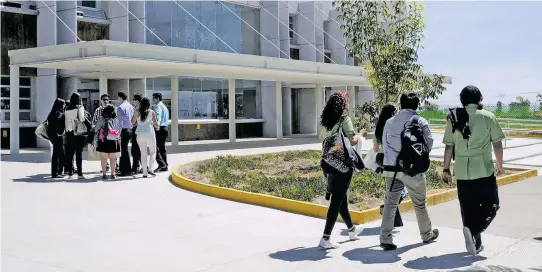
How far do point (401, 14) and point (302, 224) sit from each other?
7182mm

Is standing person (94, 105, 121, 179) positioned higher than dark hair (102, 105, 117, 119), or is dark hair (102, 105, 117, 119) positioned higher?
dark hair (102, 105, 117, 119)

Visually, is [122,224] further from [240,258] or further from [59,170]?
[59,170]

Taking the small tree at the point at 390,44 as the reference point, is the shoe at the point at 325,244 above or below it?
below

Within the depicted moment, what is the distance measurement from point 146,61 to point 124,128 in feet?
16.3

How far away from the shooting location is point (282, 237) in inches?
260

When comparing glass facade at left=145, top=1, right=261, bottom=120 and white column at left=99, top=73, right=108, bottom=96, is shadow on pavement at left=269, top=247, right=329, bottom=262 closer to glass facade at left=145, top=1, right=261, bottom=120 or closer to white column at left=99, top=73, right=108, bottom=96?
white column at left=99, top=73, right=108, bottom=96

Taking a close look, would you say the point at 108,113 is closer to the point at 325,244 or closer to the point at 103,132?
the point at 103,132

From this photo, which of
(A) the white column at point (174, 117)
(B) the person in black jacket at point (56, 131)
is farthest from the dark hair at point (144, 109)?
(A) the white column at point (174, 117)

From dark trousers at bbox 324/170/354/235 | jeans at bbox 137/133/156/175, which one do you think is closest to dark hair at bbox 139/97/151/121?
jeans at bbox 137/133/156/175

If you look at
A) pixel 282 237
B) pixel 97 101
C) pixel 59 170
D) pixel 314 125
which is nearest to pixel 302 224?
pixel 282 237

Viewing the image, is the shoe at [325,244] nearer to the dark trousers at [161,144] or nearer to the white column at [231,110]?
the dark trousers at [161,144]

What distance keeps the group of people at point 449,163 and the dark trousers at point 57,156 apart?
23.4 ft

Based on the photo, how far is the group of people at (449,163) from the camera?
5855 mm

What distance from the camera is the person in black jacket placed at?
11.2m
